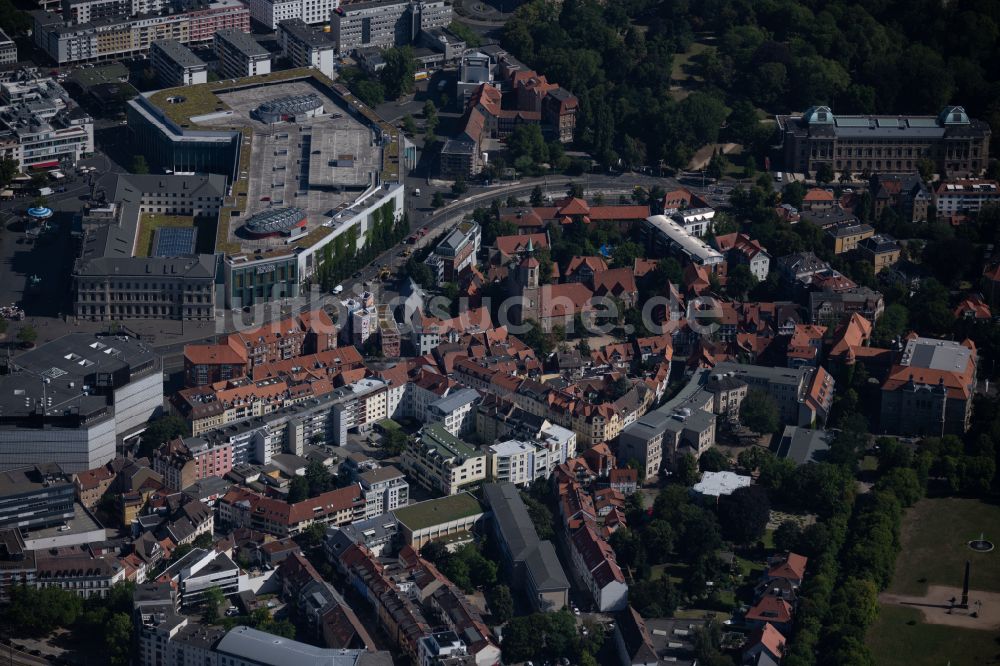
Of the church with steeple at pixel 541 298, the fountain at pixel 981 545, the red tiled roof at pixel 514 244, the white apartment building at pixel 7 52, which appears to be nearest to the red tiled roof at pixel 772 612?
the fountain at pixel 981 545

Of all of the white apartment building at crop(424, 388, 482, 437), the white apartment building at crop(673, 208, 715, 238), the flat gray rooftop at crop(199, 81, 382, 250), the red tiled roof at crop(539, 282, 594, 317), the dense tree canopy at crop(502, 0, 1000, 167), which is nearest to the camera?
the white apartment building at crop(424, 388, 482, 437)

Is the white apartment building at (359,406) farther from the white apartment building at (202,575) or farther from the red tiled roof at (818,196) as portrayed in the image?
the red tiled roof at (818,196)

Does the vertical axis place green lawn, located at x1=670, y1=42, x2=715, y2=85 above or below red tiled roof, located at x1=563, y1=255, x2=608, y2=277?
above

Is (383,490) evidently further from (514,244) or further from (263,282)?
(514,244)

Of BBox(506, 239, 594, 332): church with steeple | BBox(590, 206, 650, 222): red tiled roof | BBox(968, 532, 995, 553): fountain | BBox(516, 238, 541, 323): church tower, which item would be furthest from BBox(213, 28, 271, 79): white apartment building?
BBox(968, 532, 995, 553): fountain

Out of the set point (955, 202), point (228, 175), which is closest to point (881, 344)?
point (955, 202)

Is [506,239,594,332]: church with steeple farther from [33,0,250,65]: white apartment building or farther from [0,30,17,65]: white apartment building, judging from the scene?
[0,30,17,65]: white apartment building
